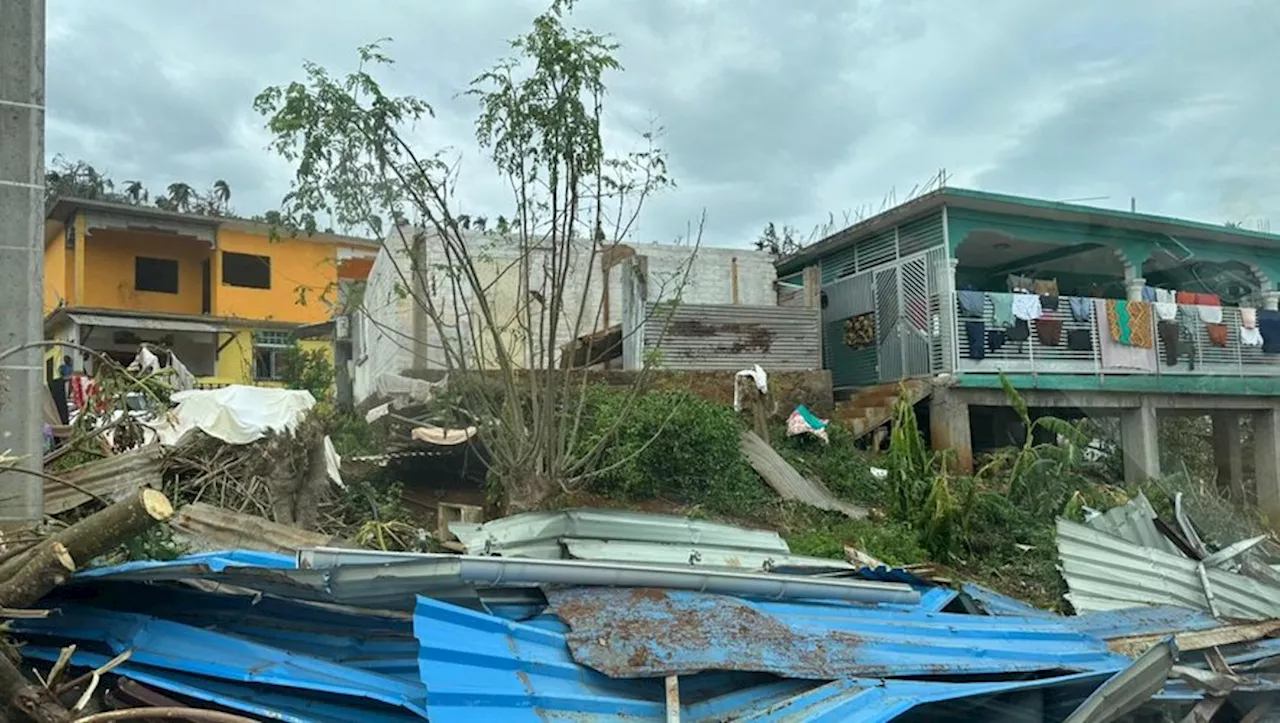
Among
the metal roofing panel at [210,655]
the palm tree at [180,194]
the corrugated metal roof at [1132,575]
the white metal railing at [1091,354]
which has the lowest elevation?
the corrugated metal roof at [1132,575]

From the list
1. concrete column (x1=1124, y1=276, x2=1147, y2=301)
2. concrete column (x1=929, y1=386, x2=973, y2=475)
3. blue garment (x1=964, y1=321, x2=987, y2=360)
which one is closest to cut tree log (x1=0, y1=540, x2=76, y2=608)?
concrete column (x1=929, y1=386, x2=973, y2=475)

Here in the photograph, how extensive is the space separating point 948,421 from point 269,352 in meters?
17.8

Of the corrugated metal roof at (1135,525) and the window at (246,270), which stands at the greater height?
the window at (246,270)

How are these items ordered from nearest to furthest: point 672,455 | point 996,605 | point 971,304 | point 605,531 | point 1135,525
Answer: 1. point 996,605
2. point 605,531
3. point 1135,525
4. point 672,455
5. point 971,304

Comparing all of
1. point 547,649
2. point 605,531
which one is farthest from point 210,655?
point 605,531

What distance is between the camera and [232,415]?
752 centimetres

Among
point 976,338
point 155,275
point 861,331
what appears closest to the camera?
point 976,338

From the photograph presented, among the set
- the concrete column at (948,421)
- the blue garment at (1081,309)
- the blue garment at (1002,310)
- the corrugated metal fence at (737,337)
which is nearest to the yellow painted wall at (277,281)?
the corrugated metal fence at (737,337)

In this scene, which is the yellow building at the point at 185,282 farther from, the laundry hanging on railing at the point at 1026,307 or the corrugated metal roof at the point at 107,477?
the laundry hanging on railing at the point at 1026,307

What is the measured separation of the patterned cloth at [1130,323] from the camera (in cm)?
1277

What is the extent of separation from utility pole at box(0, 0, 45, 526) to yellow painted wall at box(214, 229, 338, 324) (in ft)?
55.4

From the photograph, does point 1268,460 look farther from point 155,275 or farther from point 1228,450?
point 155,275

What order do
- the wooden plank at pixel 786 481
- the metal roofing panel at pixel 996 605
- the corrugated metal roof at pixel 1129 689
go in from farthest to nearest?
the wooden plank at pixel 786 481 < the metal roofing panel at pixel 996 605 < the corrugated metal roof at pixel 1129 689

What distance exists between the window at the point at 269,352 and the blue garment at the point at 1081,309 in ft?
58.7
